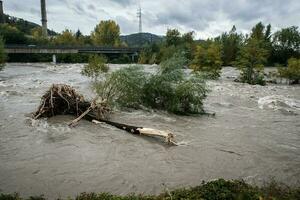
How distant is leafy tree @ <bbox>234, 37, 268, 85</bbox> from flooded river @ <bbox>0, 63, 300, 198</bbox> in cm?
2445

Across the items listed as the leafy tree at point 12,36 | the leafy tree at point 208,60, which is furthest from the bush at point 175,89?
the leafy tree at point 12,36

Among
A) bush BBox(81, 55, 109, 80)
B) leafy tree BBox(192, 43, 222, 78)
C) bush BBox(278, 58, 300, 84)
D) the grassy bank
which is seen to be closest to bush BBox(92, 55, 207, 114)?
the grassy bank

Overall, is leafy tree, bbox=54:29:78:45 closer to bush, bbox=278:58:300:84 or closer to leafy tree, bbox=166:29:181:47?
leafy tree, bbox=166:29:181:47

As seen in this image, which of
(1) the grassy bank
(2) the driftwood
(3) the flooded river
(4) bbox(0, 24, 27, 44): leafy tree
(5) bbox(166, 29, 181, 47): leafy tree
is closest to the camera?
(1) the grassy bank

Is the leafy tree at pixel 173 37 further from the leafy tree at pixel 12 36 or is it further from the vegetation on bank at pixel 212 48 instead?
the leafy tree at pixel 12 36

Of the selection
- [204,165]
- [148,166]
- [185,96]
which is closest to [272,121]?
[185,96]

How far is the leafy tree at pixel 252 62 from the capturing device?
46.3 m

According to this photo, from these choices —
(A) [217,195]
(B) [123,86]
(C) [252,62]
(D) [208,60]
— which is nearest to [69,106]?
(B) [123,86]

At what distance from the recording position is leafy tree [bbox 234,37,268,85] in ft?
152

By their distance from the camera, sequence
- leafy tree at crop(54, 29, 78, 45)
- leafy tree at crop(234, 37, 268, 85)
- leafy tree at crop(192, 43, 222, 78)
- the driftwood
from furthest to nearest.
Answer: leafy tree at crop(54, 29, 78, 45)
leafy tree at crop(192, 43, 222, 78)
leafy tree at crop(234, 37, 268, 85)
the driftwood

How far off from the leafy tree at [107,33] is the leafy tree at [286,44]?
2171 inches

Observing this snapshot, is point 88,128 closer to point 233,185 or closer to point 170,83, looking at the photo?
point 170,83

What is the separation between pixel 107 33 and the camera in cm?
12112

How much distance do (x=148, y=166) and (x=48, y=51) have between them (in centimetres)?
7779
